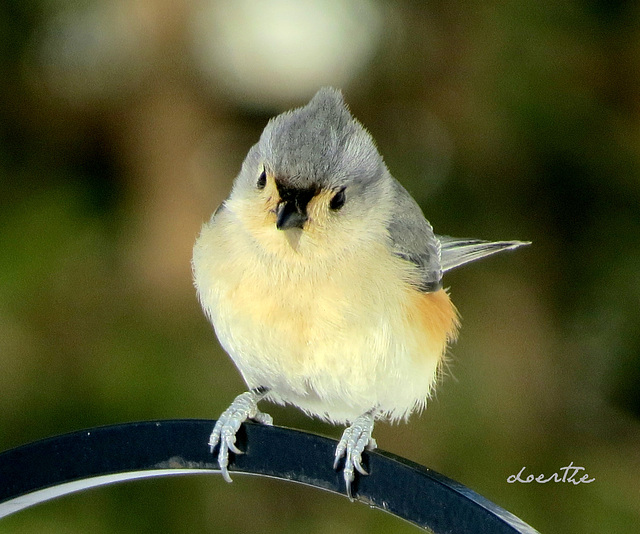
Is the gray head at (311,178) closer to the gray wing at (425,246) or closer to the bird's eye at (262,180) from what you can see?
the bird's eye at (262,180)

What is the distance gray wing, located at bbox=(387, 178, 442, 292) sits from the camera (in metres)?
2.06

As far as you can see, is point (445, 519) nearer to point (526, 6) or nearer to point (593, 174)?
point (593, 174)

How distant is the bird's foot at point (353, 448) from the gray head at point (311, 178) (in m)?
0.39

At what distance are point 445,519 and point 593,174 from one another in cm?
159

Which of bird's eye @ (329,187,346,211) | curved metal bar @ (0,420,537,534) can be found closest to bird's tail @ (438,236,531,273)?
bird's eye @ (329,187,346,211)

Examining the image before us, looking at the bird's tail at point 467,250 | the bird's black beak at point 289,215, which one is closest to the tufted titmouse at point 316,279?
the bird's black beak at point 289,215

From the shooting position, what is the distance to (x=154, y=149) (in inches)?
111

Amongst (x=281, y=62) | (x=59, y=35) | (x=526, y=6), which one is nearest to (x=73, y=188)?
(x=59, y=35)

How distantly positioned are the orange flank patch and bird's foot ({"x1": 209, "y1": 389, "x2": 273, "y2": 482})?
1.29 feet

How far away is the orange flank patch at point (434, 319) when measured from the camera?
1.99 metres

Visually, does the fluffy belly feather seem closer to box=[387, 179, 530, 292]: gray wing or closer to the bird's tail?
box=[387, 179, 530, 292]: gray wing

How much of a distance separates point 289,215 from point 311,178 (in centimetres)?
9

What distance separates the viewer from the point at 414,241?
2.13m
